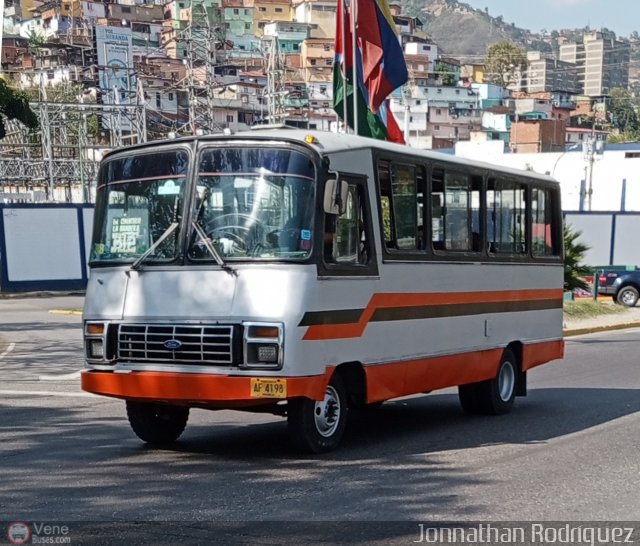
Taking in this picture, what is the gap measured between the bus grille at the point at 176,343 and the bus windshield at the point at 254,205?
0.66 m

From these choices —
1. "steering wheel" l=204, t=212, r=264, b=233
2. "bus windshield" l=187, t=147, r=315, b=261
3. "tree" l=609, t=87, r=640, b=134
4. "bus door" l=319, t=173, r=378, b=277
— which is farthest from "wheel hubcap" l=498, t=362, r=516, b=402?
"tree" l=609, t=87, r=640, b=134

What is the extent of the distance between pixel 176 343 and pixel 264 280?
36.7 inches

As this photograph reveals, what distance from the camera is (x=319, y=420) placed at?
30.8 feet

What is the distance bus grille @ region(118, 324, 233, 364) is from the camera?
8.84 m

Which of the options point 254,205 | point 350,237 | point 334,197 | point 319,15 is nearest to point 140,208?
point 254,205

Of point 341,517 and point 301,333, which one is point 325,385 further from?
point 341,517

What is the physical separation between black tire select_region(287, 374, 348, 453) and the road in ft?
0.55

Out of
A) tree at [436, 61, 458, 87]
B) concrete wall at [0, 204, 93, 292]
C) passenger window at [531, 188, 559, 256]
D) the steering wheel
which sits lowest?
concrete wall at [0, 204, 93, 292]

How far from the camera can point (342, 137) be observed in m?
9.95

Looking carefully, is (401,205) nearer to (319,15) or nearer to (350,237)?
(350,237)

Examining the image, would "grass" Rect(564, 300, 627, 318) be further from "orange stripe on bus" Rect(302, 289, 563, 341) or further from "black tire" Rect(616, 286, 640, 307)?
"orange stripe on bus" Rect(302, 289, 563, 341)

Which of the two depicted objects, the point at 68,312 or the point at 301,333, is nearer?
the point at 301,333

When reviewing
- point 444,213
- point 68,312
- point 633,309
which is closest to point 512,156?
point 633,309

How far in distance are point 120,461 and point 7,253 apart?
25128 mm
